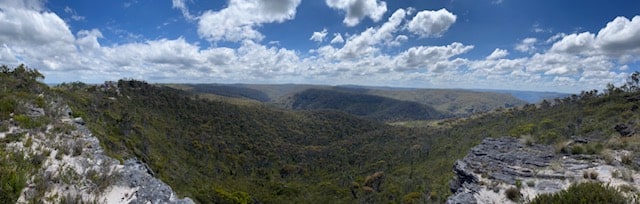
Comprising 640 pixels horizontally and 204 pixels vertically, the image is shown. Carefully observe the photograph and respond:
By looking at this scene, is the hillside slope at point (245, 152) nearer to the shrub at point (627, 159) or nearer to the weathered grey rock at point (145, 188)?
the weathered grey rock at point (145, 188)

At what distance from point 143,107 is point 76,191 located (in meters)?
81.5

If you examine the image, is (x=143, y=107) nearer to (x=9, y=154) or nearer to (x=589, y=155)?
(x=9, y=154)

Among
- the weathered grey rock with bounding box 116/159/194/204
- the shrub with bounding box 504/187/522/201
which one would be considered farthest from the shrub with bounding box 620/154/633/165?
the weathered grey rock with bounding box 116/159/194/204

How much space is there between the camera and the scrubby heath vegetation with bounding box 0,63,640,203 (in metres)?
20.5

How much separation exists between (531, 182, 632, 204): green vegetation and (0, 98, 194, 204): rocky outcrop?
37.2ft

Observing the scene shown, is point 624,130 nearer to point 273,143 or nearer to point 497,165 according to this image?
point 497,165

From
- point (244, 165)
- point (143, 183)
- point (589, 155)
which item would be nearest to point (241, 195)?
point (244, 165)

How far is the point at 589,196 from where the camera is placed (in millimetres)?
8281

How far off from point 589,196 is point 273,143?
109473 millimetres

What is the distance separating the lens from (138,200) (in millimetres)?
8484

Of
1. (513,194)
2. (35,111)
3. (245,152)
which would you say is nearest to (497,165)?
(513,194)

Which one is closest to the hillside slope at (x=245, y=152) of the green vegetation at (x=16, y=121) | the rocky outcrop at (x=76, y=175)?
the green vegetation at (x=16, y=121)

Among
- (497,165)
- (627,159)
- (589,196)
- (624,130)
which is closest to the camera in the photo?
(589,196)

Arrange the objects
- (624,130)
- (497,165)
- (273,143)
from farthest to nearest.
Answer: (273,143) < (624,130) < (497,165)
